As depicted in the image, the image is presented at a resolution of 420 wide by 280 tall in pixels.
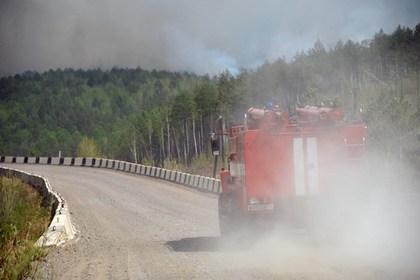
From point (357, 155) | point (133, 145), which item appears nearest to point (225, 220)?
point (357, 155)

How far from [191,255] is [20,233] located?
6442 millimetres

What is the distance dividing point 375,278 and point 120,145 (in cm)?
11715

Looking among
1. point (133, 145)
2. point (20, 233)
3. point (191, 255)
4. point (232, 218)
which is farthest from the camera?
point (133, 145)

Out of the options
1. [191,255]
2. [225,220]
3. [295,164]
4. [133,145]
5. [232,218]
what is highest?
[133,145]

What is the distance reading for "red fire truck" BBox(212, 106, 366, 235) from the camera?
30.5 feet

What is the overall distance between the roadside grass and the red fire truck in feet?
14.4

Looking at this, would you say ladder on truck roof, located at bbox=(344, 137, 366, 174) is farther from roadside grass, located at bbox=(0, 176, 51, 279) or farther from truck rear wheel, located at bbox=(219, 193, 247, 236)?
roadside grass, located at bbox=(0, 176, 51, 279)

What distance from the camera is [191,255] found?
9.32 m

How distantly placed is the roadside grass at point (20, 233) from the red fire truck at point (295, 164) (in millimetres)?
4391

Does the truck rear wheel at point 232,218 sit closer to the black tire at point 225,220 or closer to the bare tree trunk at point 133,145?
the black tire at point 225,220

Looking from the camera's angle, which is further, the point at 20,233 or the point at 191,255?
the point at 20,233

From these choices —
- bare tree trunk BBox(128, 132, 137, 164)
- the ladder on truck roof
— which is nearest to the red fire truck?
the ladder on truck roof

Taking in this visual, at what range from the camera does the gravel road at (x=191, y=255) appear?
7236 mm

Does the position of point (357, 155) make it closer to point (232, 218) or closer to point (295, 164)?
point (295, 164)
